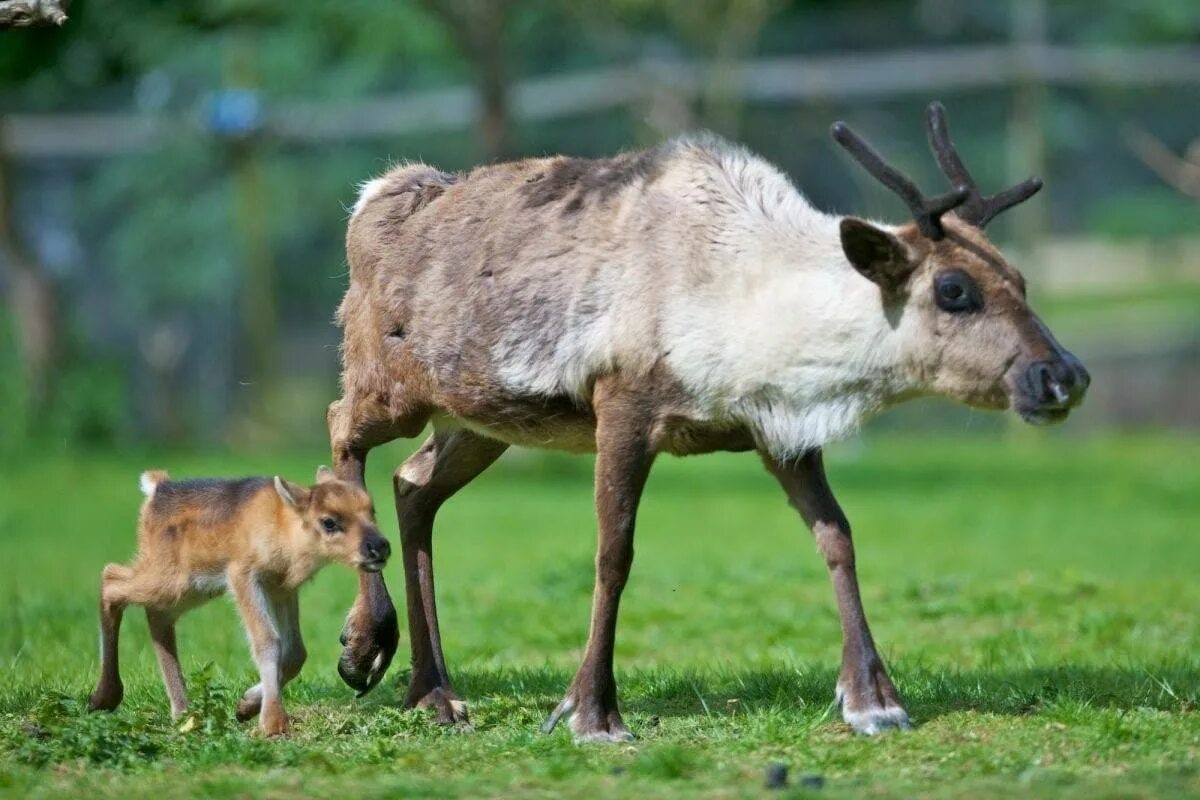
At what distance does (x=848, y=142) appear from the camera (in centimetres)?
750

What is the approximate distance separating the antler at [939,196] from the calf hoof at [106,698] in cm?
363

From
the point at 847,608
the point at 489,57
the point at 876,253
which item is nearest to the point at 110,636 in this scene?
the point at 847,608

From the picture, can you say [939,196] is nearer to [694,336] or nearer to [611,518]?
[694,336]

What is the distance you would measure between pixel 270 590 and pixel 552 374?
1.41 metres

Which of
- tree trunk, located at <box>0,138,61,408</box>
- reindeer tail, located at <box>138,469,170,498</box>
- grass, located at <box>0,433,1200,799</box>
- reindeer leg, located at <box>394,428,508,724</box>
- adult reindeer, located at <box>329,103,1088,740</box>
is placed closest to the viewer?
grass, located at <box>0,433,1200,799</box>

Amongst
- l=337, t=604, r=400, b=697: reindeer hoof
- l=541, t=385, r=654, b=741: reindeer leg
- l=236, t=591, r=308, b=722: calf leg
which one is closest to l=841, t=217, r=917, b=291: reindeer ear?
l=541, t=385, r=654, b=741: reindeer leg

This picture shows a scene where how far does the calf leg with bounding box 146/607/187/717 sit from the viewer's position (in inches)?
304

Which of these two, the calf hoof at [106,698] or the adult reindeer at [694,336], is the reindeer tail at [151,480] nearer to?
the calf hoof at [106,698]

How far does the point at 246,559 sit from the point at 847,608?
2376 mm

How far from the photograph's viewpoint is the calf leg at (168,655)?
7.73 m

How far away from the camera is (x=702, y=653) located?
10094 mm

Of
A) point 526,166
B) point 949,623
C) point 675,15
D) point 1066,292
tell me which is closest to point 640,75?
point 675,15

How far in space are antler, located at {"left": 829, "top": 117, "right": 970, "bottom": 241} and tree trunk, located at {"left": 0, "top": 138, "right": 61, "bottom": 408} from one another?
658 inches

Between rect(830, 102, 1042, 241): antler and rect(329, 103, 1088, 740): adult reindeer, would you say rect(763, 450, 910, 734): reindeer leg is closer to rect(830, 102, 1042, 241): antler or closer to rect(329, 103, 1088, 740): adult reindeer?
rect(329, 103, 1088, 740): adult reindeer
